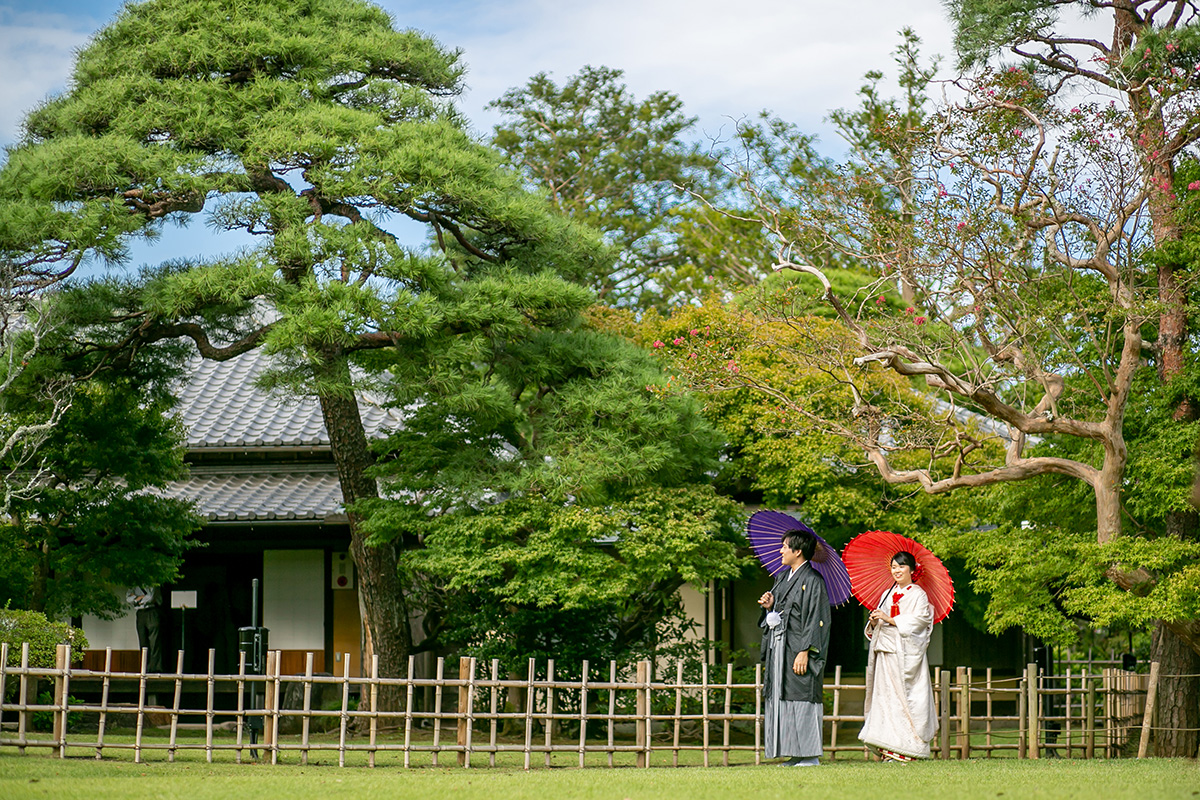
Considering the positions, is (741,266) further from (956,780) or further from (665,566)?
(956,780)

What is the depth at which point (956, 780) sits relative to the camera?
6.54 metres

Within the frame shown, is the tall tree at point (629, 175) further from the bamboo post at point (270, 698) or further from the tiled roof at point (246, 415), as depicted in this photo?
the bamboo post at point (270, 698)

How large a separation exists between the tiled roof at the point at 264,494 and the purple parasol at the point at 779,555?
6706 mm

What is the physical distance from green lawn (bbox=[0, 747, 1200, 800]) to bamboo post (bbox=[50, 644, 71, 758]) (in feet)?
0.51

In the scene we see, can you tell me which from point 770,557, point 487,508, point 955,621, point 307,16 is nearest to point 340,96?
point 307,16

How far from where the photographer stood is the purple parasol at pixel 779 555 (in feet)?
28.5

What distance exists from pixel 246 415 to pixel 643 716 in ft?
32.8

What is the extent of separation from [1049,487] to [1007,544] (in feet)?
3.66

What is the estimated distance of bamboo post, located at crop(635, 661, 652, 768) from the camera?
350 inches

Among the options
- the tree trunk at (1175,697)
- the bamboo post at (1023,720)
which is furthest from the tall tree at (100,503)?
the tree trunk at (1175,697)

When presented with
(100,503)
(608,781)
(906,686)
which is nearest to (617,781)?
(608,781)

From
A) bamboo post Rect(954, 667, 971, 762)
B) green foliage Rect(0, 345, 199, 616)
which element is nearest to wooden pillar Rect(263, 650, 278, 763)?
green foliage Rect(0, 345, 199, 616)

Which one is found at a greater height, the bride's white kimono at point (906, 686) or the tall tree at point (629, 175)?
the tall tree at point (629, 175)

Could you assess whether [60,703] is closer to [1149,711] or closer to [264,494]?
[264,494]
